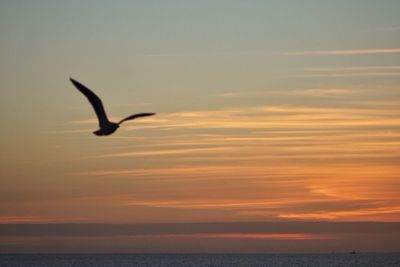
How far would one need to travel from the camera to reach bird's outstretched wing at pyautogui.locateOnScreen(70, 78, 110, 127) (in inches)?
1554

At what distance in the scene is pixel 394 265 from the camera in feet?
452

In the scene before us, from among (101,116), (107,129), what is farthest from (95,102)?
(107,129)

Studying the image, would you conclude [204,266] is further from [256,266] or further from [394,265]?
[394,265]

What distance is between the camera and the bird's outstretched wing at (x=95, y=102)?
3947cm

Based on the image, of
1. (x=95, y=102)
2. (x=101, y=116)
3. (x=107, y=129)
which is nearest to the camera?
(x=95, y=102)

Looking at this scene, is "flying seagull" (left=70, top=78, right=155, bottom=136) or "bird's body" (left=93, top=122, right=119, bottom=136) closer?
"flying seagull" (left=70, top=78, right=155, bottom=136)

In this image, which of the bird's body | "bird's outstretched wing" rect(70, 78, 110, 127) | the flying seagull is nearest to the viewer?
"bird's outstretched wing" rect(70, 78, 110, 127)

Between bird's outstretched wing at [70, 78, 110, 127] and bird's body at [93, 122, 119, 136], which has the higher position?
bird's outstretched wing at [70, 78, 110, 127]

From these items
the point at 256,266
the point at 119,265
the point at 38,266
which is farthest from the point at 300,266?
the point at 38,266

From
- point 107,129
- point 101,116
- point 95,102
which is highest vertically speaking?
point 95,102

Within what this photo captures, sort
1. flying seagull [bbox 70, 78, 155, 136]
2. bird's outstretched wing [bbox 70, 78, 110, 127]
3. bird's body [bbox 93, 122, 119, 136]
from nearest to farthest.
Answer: bird's outstretched wing [bbox 70, 78, 110, 127]
flying seagull [bbox 70, 78, 155, 136]
bird's body [bbox 93, 122, 119, 136]

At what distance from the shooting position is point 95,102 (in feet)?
133

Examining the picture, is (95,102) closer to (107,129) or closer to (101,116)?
(101,116)

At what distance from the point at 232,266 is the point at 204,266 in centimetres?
587
